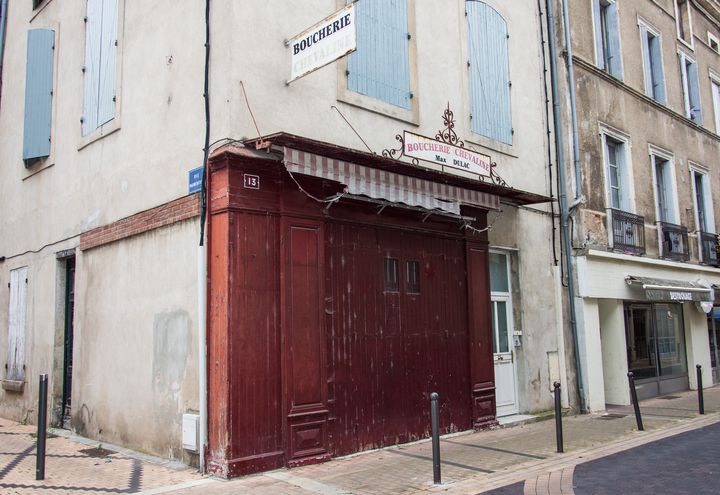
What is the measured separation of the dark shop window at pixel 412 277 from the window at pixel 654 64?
10.0 metres

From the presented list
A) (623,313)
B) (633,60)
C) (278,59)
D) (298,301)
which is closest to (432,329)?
(298,301)

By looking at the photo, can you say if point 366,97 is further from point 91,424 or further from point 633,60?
point 633,60

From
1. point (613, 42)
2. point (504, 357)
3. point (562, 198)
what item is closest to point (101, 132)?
point (504, 357)

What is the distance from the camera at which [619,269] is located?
517 inches

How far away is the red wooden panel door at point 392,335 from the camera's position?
26.4 ft

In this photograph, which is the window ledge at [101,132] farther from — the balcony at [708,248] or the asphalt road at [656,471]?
the balcony at [708,248]

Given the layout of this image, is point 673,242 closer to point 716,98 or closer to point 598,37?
point 598,37

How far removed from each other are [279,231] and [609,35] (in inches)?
431

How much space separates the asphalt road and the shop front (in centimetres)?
233

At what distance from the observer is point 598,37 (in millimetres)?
14156

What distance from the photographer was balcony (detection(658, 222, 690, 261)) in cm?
1496

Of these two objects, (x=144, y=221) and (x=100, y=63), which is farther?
(x=100, y=63)

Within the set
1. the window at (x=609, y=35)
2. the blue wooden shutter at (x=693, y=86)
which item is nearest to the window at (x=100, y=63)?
the window at (x=609, y=35)

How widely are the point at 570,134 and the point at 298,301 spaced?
757cm
